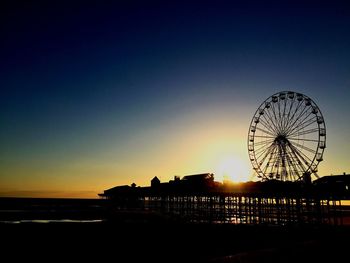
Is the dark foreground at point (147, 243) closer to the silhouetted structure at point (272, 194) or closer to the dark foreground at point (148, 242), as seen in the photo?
the dark foreground at point (148, 242)

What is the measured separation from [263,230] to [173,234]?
9.15 meters

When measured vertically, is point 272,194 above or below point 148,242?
above

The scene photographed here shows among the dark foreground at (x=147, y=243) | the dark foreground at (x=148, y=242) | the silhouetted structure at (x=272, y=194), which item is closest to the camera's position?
the dark foreground at (x=147, y=243)

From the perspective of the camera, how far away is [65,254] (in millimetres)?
16484

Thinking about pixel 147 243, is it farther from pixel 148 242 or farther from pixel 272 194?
pixel 272 194

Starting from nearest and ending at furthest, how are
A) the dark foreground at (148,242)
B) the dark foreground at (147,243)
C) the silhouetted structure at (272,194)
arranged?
the dark foreground at (147,243), the dark foreground at (148,242), the silhouetted structure at (272,194)

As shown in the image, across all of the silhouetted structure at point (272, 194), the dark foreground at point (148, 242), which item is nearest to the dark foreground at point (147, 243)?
the dark foreground at point (148, 242)

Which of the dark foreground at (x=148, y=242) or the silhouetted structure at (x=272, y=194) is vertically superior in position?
the silhouetted structure at (x=272, y=194)

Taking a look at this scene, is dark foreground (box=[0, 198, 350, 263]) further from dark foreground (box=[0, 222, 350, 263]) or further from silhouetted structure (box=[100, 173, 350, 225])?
silhouetted structure (box=[100, 173, 350, 225])

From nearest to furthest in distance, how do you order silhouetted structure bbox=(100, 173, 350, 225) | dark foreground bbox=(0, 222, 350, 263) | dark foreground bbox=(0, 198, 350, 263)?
dark foreground bbox=(0, 198, 350, 263), dark foreground bbox=(0, 222, 350, 263), silhouetted structure bbox=(100, 173, 350, 225)

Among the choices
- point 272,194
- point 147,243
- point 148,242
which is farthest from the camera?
point 272,194

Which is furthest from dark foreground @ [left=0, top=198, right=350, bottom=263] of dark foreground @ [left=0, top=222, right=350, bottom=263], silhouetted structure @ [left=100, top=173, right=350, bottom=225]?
silhouetted structure @ [left=100, top=173, right=350, bottom=225]

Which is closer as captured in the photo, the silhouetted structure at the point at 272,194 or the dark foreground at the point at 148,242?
the dark foreground at the point at 148,242

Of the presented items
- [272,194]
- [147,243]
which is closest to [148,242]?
[147,243]
